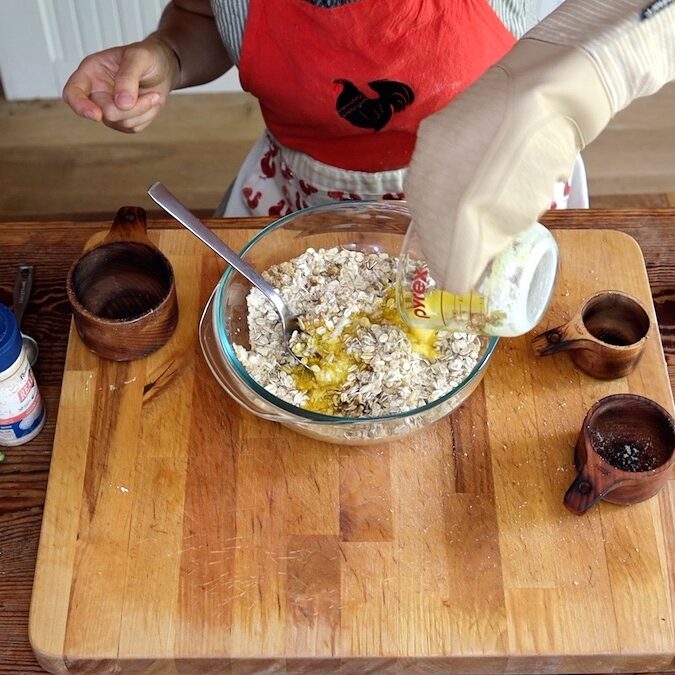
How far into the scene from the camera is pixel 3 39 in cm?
207

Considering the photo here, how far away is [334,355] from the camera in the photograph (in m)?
0.98

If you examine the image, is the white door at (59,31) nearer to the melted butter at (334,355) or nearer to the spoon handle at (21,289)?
the spoon handle at (21,289)

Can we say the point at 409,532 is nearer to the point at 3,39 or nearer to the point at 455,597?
the point at 455,597

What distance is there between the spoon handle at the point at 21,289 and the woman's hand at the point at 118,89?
217mm

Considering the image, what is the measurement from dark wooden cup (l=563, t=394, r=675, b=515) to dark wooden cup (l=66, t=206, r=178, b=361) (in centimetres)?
47

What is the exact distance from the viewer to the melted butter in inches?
38.0

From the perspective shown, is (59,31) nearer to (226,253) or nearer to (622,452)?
(226,253)

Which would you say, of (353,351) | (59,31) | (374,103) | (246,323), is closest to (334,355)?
(353,351)

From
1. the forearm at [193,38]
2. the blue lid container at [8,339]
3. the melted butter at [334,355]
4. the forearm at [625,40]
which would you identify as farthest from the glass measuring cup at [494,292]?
the forearm at [193,38]

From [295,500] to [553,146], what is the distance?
461 millimetres

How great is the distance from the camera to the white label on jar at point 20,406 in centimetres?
93

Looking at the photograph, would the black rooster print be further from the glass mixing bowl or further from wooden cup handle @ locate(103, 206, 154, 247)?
wooden cup handle @ locate(103, 206, 154, 247)

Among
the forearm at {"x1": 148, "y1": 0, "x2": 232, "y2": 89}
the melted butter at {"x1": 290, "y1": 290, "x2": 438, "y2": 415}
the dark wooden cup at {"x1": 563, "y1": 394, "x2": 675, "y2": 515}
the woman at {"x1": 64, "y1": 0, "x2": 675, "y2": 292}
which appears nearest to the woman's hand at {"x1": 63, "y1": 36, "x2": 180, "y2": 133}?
the woman at {"x1": 64, "y1": 0, "x2": 675, "y2": 292}

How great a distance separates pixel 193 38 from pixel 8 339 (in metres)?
0.58
